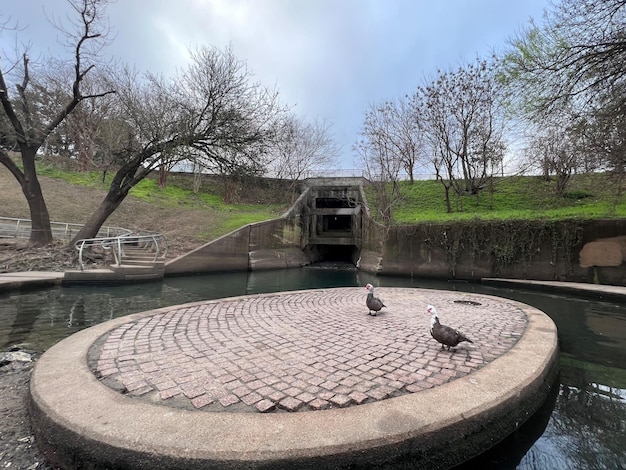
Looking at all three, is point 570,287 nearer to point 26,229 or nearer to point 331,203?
point 331,203

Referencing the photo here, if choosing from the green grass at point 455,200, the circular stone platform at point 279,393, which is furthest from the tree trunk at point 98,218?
the circular stone platform at point 279,393

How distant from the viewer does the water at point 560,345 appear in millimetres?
2600

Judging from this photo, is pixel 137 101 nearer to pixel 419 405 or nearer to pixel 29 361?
pixel 29 361

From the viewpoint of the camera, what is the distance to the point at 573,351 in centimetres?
507

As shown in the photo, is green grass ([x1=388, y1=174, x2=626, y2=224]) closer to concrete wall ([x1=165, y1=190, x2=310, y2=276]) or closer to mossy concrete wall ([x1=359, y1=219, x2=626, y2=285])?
mossy concrete wall ([x1=359, y1=219, x2=626, y2=285])

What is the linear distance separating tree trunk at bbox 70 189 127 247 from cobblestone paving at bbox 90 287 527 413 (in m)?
9.35

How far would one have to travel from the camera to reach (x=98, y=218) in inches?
498

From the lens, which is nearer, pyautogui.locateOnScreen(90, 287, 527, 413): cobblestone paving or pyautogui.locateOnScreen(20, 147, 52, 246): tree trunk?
pyautogui.locateOnScreen(90, 287, 527, 413): cobblestone paving

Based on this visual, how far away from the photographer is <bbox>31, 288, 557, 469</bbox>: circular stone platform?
76.0 inches

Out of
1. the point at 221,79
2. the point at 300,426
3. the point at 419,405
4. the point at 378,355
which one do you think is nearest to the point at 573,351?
the point at 378,355

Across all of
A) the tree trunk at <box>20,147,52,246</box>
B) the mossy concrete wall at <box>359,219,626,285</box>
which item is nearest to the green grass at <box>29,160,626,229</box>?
the mossy concrete wall at <box>359,219,626,285</box>

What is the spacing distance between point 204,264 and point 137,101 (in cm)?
738

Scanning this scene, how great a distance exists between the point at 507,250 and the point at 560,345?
32.7 ft

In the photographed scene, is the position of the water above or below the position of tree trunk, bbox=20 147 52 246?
below
